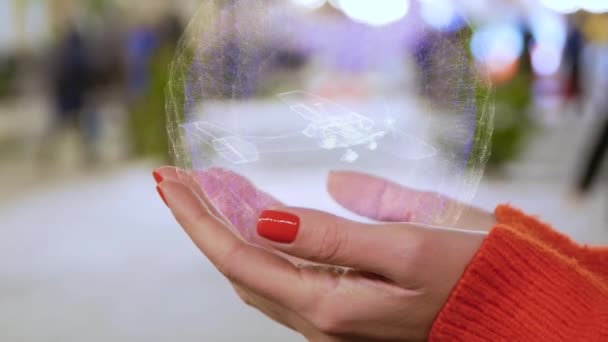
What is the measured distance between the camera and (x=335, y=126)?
1.79 ft

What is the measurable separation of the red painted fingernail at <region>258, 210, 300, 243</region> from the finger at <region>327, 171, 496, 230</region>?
125 mm

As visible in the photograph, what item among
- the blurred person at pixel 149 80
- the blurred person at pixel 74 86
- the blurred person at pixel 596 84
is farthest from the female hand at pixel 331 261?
the blurred person at pixel 74 86

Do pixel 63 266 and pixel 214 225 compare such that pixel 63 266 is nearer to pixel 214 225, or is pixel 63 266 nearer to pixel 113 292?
pixel 113 292

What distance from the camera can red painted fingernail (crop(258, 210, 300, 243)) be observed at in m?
0.48

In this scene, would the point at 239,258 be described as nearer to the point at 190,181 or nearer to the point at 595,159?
Answer: the point at 190,181

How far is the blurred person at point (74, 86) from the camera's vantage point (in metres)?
5.04

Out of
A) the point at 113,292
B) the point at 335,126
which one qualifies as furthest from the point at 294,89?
the point at 113,292

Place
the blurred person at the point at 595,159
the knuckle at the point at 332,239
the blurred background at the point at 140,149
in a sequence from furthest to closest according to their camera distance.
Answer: the blurred person at the point at 595,159, the blurred background at the point at 140,149, the knuckle at the point at 332,239

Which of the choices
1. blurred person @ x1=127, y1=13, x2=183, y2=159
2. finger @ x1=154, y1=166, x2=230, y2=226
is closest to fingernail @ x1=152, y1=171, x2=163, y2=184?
finger @ x1=154, y1=166, x2=230, y2=226

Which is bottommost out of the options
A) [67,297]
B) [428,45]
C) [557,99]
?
[67,297]

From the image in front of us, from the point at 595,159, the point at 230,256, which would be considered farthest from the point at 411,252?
the point at 595,159

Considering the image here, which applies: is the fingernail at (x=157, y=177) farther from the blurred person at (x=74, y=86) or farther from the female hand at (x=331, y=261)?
the blurred person at (x=74, y=86)

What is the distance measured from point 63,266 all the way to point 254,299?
209 cm

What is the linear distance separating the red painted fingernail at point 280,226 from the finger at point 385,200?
13 cm
